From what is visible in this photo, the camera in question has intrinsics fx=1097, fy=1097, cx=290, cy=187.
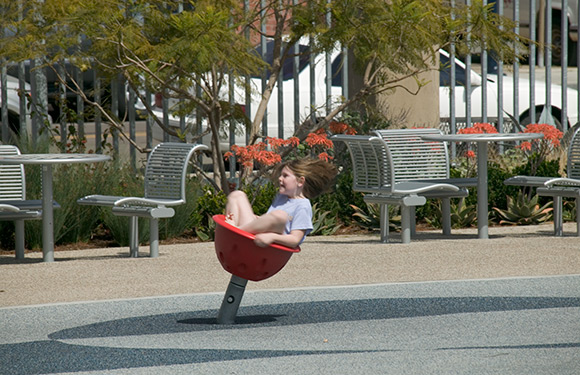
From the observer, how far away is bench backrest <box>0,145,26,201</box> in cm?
973

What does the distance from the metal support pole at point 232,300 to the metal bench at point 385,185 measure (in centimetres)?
371

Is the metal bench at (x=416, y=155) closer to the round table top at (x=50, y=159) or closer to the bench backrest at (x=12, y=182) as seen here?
the round table top at (x=50, y=159)

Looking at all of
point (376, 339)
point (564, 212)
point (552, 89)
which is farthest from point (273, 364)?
point (552, 89)

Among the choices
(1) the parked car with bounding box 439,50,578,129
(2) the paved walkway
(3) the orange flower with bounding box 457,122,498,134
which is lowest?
(2) the paved walkway

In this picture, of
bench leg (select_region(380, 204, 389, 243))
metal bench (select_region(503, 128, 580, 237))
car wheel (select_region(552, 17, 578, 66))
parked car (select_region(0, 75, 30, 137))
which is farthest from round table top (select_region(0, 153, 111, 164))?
car wheel (select_region(552, 17, 578, 66))

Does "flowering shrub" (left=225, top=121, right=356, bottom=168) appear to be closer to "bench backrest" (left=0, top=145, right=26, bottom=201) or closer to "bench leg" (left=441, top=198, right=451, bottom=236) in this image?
"bench leg" (left=441, top=198, right=451, bottom=236)

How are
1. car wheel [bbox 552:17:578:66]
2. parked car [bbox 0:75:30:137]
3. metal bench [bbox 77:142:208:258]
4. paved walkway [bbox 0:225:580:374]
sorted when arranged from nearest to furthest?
paved walkway [bbox 0:225:580:374] → metal bench [bbox 77:142:208:258] → parked car [bbox 0:75:30:137] → car wheel [bbox 552:17:578:66]

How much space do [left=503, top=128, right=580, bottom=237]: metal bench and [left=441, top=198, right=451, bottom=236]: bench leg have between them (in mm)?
603

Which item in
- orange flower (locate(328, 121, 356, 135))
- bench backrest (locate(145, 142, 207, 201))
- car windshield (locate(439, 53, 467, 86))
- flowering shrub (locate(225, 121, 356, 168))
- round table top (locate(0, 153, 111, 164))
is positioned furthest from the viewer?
car windshield (locate(439, 53, 467, 86))

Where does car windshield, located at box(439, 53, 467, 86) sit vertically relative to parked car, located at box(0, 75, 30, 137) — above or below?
above

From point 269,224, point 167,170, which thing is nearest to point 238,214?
point 269,224

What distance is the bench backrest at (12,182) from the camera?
973cm

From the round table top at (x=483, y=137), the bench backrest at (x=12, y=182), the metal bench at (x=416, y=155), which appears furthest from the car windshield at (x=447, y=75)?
the bench backrest at (x=12, y=182)

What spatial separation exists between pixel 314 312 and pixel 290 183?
2.91ft
